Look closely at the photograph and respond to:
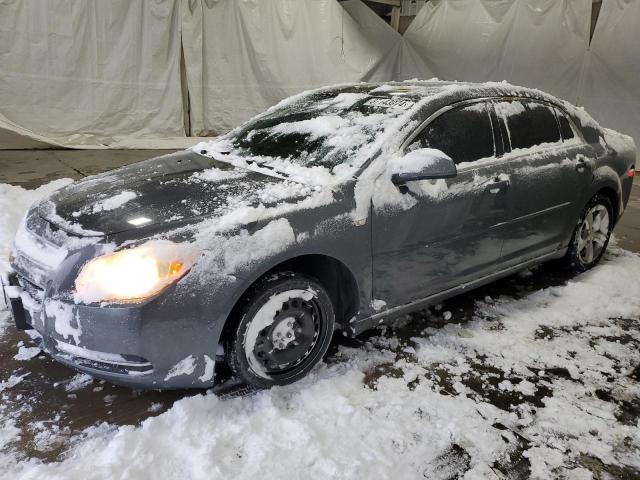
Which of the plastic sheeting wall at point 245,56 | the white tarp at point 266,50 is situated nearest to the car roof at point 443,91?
the plastic sheeting wall at point 245,56

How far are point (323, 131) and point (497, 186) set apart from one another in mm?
1166

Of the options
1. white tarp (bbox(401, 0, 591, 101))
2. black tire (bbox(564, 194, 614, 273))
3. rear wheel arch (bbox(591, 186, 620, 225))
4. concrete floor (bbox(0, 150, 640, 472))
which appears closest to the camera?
concrete floor (bbox(0, 150, 640, 472))

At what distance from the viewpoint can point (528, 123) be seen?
3.60m

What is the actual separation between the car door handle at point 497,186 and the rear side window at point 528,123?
0.32m

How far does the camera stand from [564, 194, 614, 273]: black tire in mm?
4078

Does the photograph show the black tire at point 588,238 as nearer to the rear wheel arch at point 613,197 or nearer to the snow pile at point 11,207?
the rear wheel arch at point 613,197

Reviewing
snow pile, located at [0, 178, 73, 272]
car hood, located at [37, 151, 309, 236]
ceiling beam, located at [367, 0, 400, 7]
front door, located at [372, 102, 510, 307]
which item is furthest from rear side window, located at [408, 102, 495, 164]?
ceiling beam, located at [367, 0, 400, 7]

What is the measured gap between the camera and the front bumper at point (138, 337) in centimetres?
210

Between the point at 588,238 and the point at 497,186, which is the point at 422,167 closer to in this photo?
the point at 497,186

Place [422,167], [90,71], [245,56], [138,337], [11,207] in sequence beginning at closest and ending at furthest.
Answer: [138,337], [422,167], [11,207], [90,71], [245,56]

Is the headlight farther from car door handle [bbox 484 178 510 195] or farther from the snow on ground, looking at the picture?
car door handle [bbox 484 178 510 195]

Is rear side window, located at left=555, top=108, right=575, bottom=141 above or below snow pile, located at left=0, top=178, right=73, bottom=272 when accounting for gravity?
above

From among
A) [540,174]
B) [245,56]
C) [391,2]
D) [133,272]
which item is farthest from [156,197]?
[391,2]

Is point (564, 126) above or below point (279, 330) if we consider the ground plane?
above
